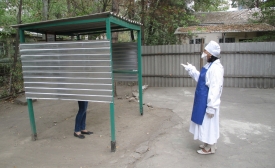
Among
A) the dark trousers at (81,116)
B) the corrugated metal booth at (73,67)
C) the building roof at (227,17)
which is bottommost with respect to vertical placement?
the dark trousers at (81,116)

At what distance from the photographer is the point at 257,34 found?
15.3 meters

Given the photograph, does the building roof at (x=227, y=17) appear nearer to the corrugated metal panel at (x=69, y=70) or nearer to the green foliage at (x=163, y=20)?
the green foliage at (x=163, y=20)

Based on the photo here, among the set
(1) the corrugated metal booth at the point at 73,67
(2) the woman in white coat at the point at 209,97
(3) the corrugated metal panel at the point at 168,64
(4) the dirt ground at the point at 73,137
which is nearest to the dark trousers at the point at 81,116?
(4) the dirt ground at the point at 73,137

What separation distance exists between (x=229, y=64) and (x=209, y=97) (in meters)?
6.49

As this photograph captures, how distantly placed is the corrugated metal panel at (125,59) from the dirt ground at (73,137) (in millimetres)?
1085

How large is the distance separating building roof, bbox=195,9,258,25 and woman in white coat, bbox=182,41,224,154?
15316 mm

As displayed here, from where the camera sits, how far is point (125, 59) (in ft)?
19.5

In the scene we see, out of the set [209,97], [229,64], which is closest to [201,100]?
[209,97]

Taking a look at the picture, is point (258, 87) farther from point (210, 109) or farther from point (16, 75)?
point (16, 75)

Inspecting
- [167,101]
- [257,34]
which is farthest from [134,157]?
[257,34]

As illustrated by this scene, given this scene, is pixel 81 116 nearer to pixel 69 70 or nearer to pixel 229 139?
pixel 69 70

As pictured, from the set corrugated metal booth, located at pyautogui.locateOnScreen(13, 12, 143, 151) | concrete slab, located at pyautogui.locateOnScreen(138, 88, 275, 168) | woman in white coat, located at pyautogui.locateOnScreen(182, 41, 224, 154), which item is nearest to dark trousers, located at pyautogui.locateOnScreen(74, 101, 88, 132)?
corrugated metal booth, located at pyautogui.locateOnScreen(13, 12, 143, 151)

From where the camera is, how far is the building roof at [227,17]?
17.7 metres

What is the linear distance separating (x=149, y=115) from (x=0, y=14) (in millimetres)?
6886
